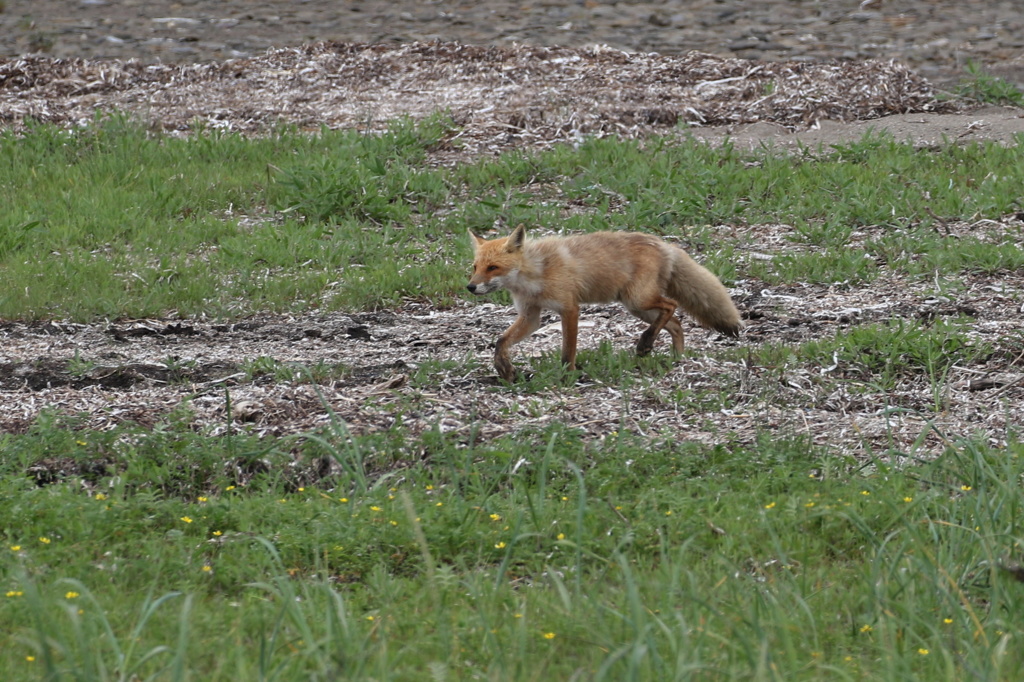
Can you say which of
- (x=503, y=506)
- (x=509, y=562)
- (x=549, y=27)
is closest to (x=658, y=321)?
(x=503, y=506)

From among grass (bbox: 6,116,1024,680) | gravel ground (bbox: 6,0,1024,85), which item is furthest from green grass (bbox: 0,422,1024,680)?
gravel ground (bbox: 6,0,1024,85)

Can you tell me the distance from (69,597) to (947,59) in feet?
44.8

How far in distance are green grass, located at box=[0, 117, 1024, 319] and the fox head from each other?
6.66ft

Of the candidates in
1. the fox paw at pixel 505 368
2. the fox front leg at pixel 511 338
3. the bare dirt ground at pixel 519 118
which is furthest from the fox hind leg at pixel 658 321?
the fox paw at pixel 505 368

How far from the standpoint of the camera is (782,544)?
4766mm

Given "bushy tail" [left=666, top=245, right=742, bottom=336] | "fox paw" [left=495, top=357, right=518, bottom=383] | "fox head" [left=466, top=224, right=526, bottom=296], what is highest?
"fox head" [left=466, top=224, right=526, bottom=296]

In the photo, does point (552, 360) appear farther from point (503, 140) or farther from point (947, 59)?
point (947, 59)

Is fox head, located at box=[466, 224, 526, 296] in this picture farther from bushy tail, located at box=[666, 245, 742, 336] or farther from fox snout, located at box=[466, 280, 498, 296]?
bushy tail, located at box=[666, 245, 742, 336]

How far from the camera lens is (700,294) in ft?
24.3

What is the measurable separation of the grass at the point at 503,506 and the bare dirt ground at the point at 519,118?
0.50 feet

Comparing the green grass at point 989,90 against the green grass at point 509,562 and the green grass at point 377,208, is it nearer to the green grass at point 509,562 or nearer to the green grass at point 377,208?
the green grass at point 377,208

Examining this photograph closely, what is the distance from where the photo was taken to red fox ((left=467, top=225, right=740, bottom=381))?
22.8ft

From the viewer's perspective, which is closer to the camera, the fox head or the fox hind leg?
the fox head

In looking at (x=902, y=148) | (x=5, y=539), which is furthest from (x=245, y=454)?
(x=902, y=148)
